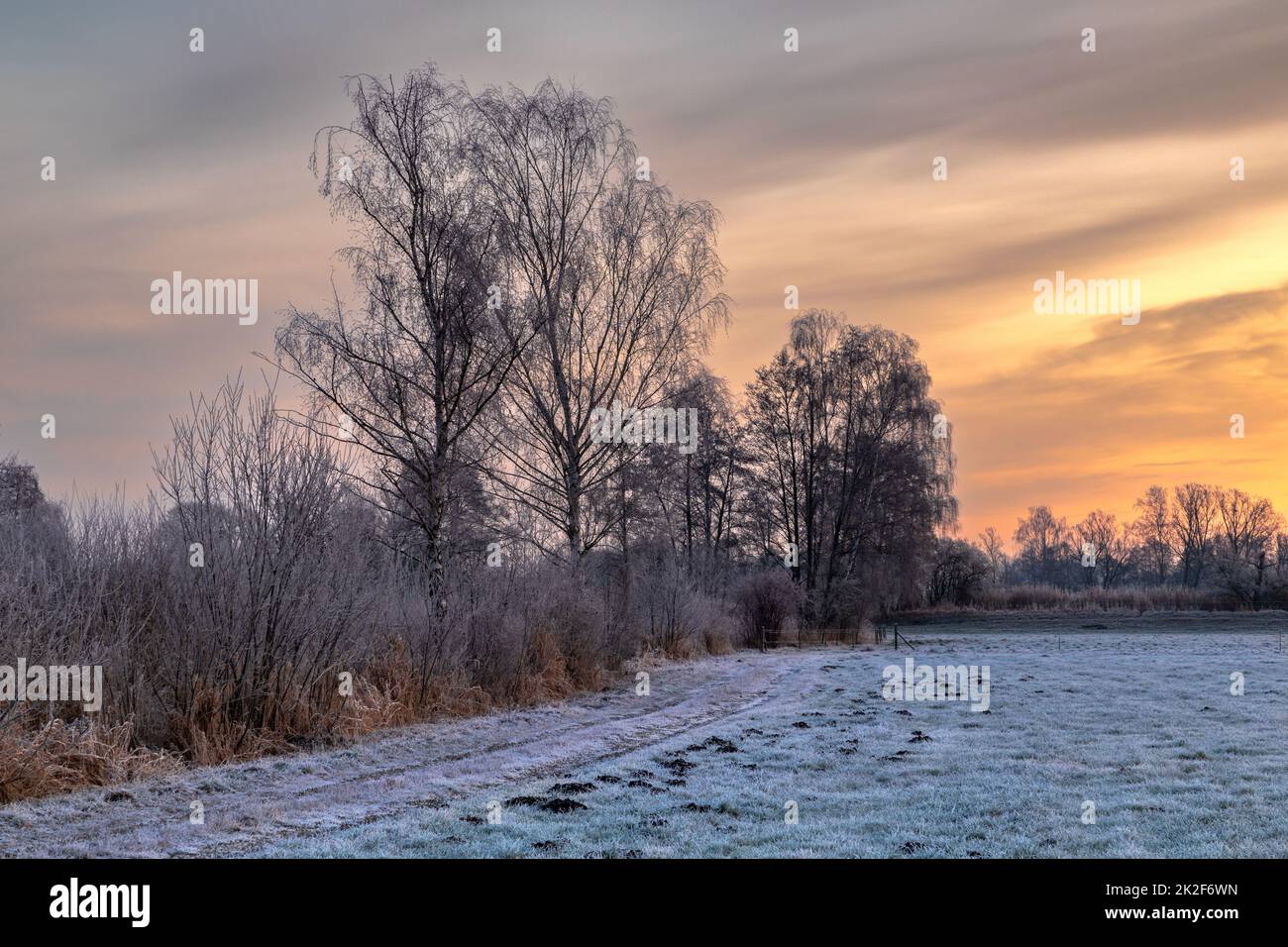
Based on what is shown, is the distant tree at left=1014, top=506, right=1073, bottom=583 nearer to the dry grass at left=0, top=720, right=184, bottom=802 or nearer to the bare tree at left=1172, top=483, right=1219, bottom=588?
the bare tree at left=1172, top=483, right=1219, bottom=588

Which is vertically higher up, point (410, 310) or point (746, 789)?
point (410, 310)

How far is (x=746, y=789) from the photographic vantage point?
934 cm

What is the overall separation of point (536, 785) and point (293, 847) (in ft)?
9.72

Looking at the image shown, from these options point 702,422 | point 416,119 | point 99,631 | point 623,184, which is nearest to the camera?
point 99,631

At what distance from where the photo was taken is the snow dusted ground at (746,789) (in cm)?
716

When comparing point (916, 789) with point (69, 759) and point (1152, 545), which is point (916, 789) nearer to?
point (69, 759)

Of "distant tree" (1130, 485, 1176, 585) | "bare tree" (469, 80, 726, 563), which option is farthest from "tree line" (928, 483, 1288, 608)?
"bare tree" (469, 80, 726, 563)

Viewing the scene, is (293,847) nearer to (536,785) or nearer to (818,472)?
(536,785)

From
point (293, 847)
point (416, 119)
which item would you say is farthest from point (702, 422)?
point (293, 847)

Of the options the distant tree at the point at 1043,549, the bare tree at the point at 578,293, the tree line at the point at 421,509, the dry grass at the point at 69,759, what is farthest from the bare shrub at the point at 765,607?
the distant tree at the point at 1043,549

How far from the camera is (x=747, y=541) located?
5006 centimetres

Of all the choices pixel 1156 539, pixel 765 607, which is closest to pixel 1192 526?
pixel 1156 539

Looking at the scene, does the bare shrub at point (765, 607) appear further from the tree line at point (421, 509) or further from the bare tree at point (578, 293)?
the bare tree at point (578, 293)
